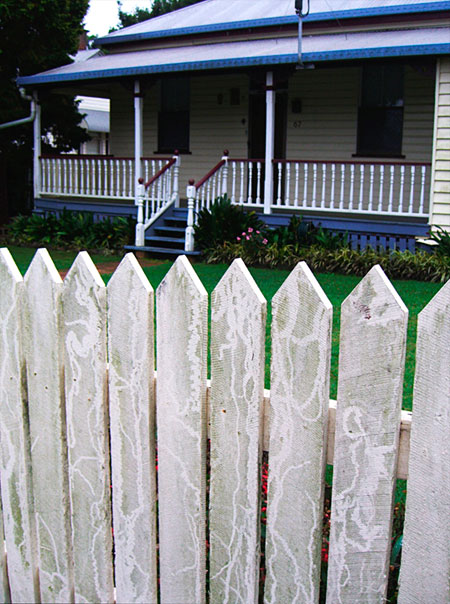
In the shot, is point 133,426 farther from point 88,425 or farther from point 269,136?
point 269,136

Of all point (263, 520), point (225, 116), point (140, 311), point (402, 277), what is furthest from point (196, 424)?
point (225, 116)

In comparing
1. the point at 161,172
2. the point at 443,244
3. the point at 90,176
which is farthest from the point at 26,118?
the point at 443,244

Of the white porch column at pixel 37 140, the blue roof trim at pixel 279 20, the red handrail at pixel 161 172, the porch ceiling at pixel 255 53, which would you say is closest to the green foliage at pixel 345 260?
the red handrail at pixel 161 172

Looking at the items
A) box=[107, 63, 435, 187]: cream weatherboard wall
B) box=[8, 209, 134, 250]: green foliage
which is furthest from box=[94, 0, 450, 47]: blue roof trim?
box=[8, 209, 134, 250]: green foliage

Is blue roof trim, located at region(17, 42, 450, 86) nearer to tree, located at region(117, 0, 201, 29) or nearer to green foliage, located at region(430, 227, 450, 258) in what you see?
green foliage, located at region(430, 227, 450, 258)

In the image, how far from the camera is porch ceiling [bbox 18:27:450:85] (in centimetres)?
1315

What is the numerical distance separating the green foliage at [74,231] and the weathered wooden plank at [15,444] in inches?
502

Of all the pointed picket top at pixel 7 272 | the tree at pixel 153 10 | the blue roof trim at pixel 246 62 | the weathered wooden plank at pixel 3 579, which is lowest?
Result: the weathered wooden plank at pixel 3 579

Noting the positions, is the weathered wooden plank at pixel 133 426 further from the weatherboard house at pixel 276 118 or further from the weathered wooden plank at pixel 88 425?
the weatherboard house at pixel 276 118

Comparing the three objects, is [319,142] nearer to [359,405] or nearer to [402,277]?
[402,277]

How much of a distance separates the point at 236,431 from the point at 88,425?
0.59 m

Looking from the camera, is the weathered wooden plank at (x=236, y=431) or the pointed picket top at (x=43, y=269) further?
the pointed picket top at (x=43, y=269)

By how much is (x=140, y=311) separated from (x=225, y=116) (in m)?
16.9

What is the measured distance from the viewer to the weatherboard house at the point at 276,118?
44.8ft
